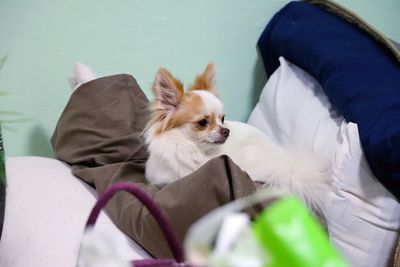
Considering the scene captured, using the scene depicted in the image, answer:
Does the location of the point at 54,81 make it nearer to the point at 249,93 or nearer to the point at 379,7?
the point at 249,93

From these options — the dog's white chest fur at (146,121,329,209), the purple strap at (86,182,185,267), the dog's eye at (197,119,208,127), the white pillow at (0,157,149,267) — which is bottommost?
the white pillow at (0,157,149,267)

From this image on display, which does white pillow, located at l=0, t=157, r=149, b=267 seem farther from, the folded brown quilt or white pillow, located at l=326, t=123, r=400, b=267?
white pillow, located at l=326, t=123, r=400, b=267

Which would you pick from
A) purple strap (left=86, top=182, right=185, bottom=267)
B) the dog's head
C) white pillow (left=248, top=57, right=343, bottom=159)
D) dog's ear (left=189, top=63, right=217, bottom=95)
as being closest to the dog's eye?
the dog's head

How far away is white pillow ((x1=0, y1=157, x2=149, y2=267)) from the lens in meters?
0.90

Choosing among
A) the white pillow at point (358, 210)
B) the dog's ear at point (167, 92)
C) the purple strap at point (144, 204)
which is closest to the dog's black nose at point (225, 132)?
the dog's ear at point (167, 92)

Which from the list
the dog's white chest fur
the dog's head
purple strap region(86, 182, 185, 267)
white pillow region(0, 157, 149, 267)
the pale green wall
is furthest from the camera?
the pale green wall

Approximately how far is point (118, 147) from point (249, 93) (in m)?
0.63

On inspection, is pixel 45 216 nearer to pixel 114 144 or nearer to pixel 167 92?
pixel 114 144

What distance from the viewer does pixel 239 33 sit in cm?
159

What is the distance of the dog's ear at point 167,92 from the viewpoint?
1.16m

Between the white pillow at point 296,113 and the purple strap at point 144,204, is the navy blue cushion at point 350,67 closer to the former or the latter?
the white pillow at point 296,113

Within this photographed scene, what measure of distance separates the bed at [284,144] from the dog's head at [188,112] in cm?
18

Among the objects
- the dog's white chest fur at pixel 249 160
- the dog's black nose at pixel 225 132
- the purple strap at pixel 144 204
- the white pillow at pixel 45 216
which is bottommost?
the white pillow at pixel 45 216

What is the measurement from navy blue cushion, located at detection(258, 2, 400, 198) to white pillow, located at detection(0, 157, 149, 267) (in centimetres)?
56
